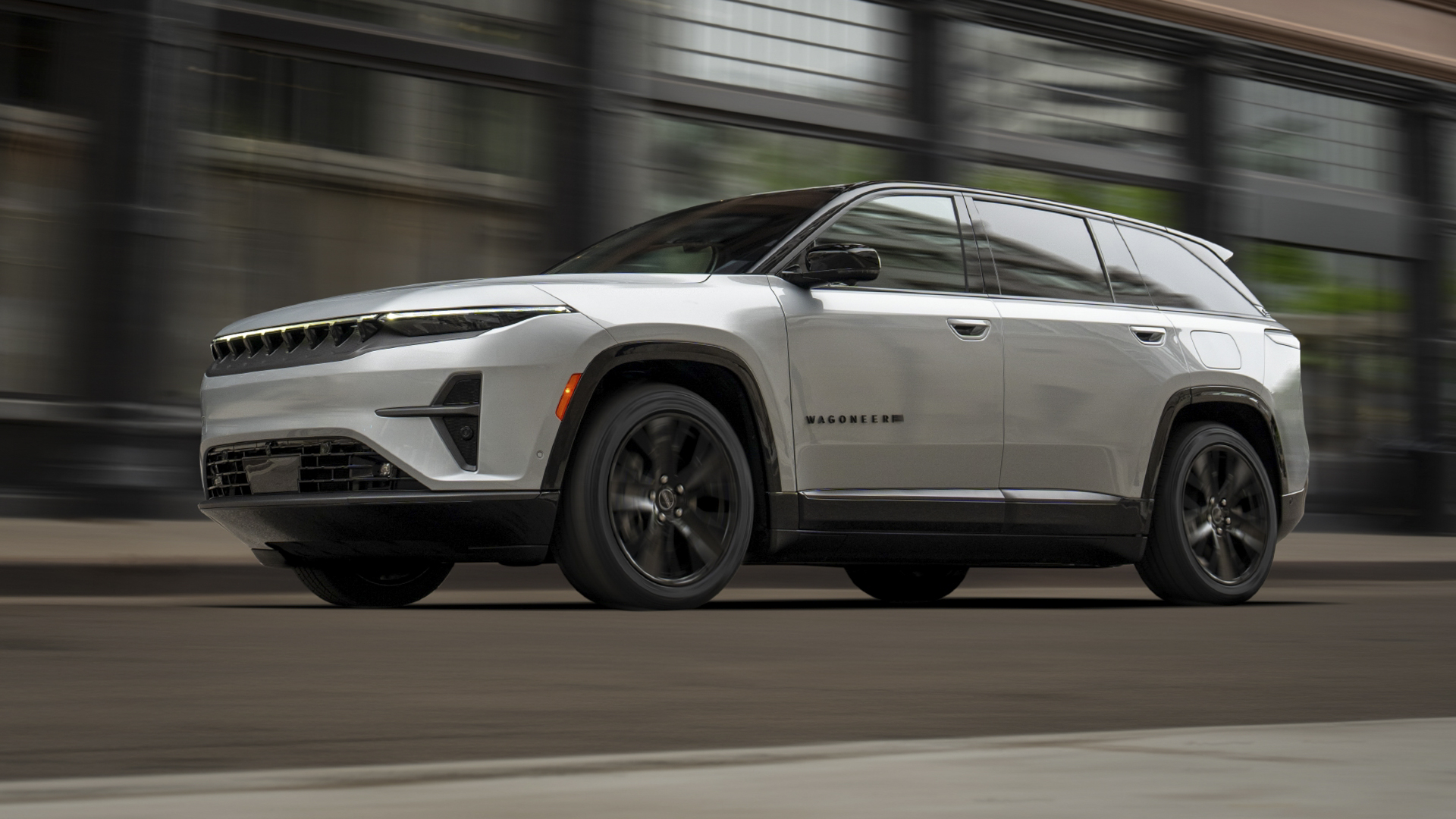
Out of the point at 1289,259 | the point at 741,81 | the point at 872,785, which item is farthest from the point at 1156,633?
the point at 1289,259

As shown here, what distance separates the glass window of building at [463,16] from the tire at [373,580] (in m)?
5.35

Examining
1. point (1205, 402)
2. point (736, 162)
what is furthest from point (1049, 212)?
point (736, 162)

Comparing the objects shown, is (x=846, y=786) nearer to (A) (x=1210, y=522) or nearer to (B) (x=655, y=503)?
(B) (x=655, y=503)

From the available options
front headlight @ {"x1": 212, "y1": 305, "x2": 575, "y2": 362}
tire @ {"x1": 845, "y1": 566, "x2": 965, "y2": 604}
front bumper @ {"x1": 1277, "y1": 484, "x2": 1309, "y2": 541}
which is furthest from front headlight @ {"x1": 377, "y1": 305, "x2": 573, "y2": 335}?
front bumper @ {"x1": 1277, "y1": 484, "x2": 1309, "y2": 541}

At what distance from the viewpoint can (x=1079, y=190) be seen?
16344 mm

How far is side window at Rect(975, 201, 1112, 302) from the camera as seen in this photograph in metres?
7.91

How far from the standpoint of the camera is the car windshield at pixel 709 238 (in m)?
7.30

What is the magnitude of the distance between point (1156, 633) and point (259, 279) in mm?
6852

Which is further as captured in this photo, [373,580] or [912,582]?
[912,582]

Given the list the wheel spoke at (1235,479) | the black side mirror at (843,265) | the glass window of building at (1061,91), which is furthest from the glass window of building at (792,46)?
the black side mirror at (843,265)

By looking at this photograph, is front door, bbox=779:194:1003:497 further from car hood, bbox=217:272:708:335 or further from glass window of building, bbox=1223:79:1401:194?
glass window of building, bbox=1223:79:1401:194

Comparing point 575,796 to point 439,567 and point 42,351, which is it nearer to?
point 439,567

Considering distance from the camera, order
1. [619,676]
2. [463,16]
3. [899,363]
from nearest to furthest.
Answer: [619,676]
[899,363]
[463,16]

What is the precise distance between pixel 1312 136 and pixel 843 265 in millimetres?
12771
